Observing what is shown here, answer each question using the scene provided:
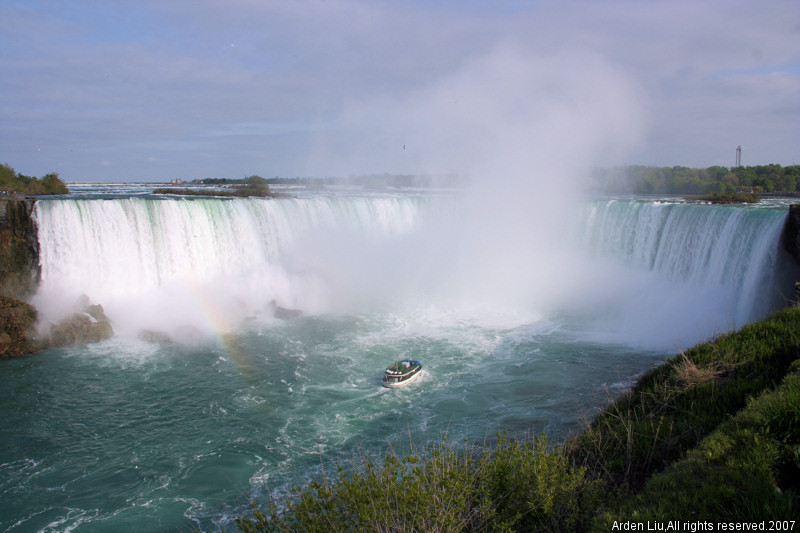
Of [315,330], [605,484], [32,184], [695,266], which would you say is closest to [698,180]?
[695,266]

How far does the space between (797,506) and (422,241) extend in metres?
24.2

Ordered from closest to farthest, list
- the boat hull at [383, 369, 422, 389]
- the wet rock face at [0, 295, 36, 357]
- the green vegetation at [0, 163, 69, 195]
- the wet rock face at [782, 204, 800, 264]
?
the boat hull at [383, 369, 422, 389]
the wet rock face at [0, 295, 36, 357]
the wet rock face at [782, 204, 800, 264]
the green vegetation at [0, 163, 69, 195]

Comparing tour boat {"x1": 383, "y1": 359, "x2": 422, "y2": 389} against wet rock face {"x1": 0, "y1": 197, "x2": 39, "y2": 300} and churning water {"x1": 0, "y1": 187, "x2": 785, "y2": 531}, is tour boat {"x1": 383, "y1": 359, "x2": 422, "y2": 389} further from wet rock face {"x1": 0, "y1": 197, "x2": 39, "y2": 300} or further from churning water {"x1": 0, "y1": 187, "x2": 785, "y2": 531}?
wet rock face {"x1": 0, "y1": 197, "x2": 39, "y2": 300}

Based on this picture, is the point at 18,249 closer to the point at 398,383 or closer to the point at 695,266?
the point at 398,383

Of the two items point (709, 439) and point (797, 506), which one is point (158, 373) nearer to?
point (709, 439)

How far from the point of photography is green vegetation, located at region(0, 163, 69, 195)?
32.4 m

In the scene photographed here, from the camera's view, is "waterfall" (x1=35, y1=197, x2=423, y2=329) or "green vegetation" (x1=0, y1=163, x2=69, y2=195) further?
"green vegetation" (x1=0, y1=163, x2=69, y2=195)

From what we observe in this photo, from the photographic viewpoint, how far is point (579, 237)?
25.4 metres

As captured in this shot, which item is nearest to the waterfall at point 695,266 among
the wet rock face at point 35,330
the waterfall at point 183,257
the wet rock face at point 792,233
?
the wet rock face at point 792,233

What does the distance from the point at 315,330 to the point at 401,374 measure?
5855 millimetres

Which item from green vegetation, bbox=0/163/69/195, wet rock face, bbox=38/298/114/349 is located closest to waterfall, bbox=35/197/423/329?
wet rock face, bbox=38/298/114/349

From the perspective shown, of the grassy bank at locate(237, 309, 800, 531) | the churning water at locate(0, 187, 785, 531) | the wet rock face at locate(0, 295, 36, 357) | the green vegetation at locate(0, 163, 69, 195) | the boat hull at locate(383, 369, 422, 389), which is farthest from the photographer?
the green vegetation at locate(0, 163, 69, 195)

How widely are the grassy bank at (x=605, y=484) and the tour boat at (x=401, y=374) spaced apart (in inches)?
220

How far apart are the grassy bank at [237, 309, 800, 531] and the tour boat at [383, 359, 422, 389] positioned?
5592 millimetres
